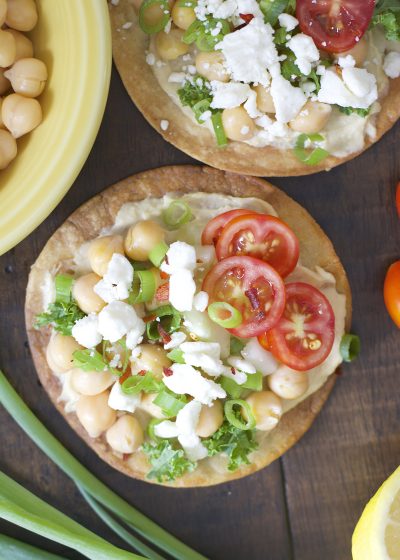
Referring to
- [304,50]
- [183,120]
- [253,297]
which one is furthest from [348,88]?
[253,297]

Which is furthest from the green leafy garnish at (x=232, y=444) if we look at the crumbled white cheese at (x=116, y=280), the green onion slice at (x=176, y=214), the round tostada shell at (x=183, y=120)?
the round tostada shell at (x=183, y=120)

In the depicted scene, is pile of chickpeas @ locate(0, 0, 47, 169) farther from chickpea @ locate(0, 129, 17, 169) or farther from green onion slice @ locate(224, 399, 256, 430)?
green onion slice @ locate(224, 399, 256, 430)

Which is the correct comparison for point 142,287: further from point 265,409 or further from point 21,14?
point 21,14

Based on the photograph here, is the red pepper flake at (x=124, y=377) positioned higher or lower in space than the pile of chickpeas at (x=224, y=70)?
lower

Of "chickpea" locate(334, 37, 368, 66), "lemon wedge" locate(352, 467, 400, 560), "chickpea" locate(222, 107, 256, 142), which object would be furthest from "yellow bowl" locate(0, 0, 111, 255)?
"lemon wedge" locate(352, 467, 400, 560)

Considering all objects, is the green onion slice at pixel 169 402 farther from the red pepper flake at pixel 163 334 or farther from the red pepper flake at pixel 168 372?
the red pepper flake at pixel 163 334

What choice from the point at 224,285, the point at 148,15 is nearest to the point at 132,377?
the point at 224,285
